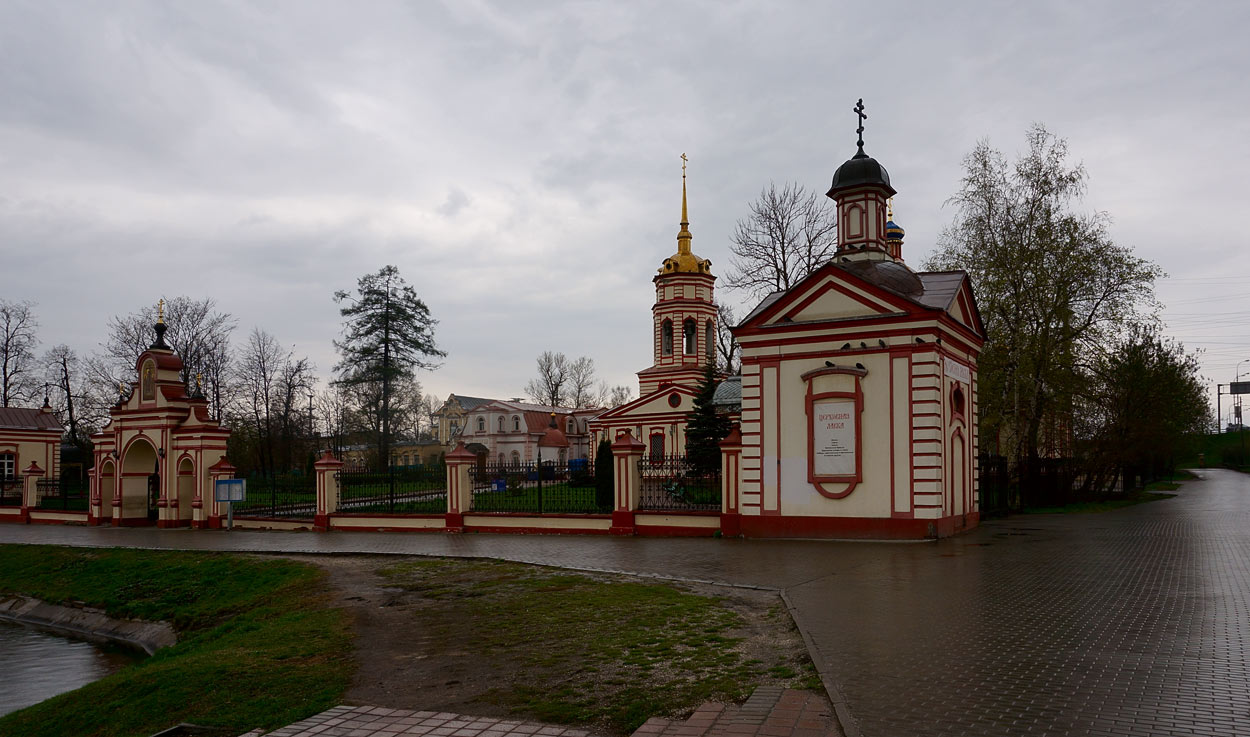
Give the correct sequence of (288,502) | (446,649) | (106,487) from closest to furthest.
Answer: (446,649) → (288,502) → (106,487)

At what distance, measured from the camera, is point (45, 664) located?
12.8 m

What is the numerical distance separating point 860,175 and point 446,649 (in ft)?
50.3

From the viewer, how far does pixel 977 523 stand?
20219 millimetres

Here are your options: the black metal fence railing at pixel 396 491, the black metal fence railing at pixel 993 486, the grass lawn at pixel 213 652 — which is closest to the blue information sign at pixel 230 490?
the black metal fence railing at pixel 396 491

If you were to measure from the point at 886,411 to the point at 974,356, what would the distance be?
14.2ft

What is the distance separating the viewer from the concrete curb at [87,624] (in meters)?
13.8

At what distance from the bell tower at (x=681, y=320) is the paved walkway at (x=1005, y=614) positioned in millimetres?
28881

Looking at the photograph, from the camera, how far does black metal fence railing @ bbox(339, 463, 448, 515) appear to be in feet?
72.1

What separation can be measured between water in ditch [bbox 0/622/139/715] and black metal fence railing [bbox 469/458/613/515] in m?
9.11

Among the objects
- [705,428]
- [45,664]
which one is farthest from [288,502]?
[705,428]

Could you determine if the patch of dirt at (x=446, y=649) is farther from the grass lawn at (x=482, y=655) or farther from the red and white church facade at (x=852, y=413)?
the red and white church facade at (x=852, y=413)

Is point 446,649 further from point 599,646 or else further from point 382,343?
point 382,343

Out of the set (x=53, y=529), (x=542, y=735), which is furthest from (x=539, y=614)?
(x=53, y=529)

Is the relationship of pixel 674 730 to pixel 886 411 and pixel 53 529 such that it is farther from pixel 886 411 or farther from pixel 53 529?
pixel 53 529
